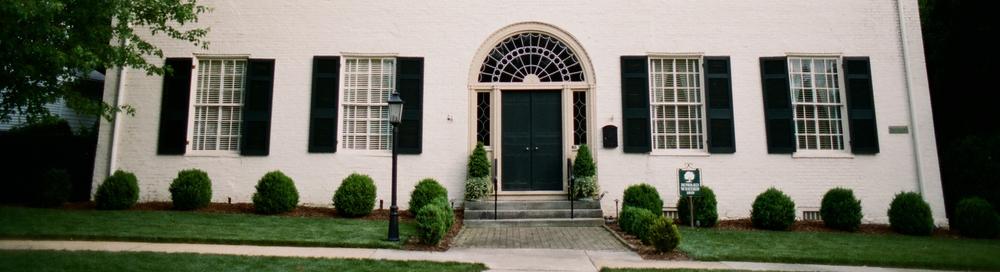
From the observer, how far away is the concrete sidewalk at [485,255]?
19.7 ft

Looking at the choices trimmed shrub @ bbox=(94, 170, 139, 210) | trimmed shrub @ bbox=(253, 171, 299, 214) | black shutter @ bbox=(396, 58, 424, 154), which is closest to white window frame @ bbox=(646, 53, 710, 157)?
black shutter @ bbox=(396, 58, 424, 154)

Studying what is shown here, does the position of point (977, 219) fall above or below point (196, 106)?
below

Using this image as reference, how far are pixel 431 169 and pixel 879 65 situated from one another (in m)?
9.40

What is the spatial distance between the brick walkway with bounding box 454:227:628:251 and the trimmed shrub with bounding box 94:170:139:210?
245 inches

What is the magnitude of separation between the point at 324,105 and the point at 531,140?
13.9ft

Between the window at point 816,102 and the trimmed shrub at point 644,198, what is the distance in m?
3.41

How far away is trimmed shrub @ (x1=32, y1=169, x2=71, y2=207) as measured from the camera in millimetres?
9539

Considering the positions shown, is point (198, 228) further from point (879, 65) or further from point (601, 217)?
point (879, 65)

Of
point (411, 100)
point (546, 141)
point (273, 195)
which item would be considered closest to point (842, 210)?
point (546, 141)

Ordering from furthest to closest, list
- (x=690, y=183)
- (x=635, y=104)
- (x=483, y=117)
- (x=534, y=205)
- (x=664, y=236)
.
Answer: (x=483, y=117), (x=635, y=104), (x=534, y=205), (x=690, y=183), (x=664, y=236)

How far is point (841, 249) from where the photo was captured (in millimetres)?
7352

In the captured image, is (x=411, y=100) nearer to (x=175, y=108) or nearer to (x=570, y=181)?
(x=570, y=181)

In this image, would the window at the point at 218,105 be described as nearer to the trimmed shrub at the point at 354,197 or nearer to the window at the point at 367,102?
the window at the point at 367,102

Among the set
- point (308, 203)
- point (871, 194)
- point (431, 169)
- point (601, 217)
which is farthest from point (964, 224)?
point (308, 203)
